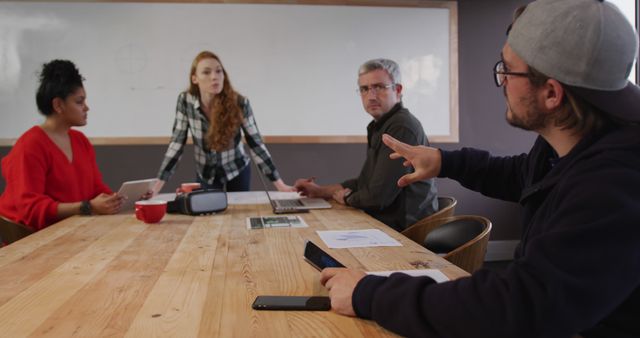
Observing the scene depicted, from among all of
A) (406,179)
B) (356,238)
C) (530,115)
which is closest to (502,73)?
(530,115)

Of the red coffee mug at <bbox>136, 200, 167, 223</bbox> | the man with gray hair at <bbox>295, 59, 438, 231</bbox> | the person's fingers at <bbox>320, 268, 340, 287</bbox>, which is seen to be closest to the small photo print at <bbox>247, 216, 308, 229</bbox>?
the red coffee mug at <bbox>136, 200, 167, 223</bbox>

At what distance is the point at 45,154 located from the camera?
229 centimetres

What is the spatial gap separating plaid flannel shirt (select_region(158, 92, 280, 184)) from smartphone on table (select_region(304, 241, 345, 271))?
2117mm

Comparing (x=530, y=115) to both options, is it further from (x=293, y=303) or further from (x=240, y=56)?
(x=240, y=56)

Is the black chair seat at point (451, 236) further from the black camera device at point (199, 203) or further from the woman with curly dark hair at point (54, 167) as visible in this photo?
the woman with curly dark hair at point (54, 167)

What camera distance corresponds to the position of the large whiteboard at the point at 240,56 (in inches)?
158

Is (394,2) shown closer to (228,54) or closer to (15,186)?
(228,54)

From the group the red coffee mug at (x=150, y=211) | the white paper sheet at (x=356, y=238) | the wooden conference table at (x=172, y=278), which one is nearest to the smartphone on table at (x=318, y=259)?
the wooden conference table at (x=172, y=278)

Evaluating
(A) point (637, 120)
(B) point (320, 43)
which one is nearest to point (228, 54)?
(B) point (320, 43)

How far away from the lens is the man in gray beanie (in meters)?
0.76

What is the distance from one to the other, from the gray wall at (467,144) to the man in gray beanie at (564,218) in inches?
126

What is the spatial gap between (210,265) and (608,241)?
900mm

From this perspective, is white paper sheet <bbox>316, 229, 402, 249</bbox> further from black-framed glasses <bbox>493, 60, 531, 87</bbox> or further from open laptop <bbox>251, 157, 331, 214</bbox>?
black-framed glasses <bbox>493, 60, 531, 87</bbox>

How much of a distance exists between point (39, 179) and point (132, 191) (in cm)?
38
